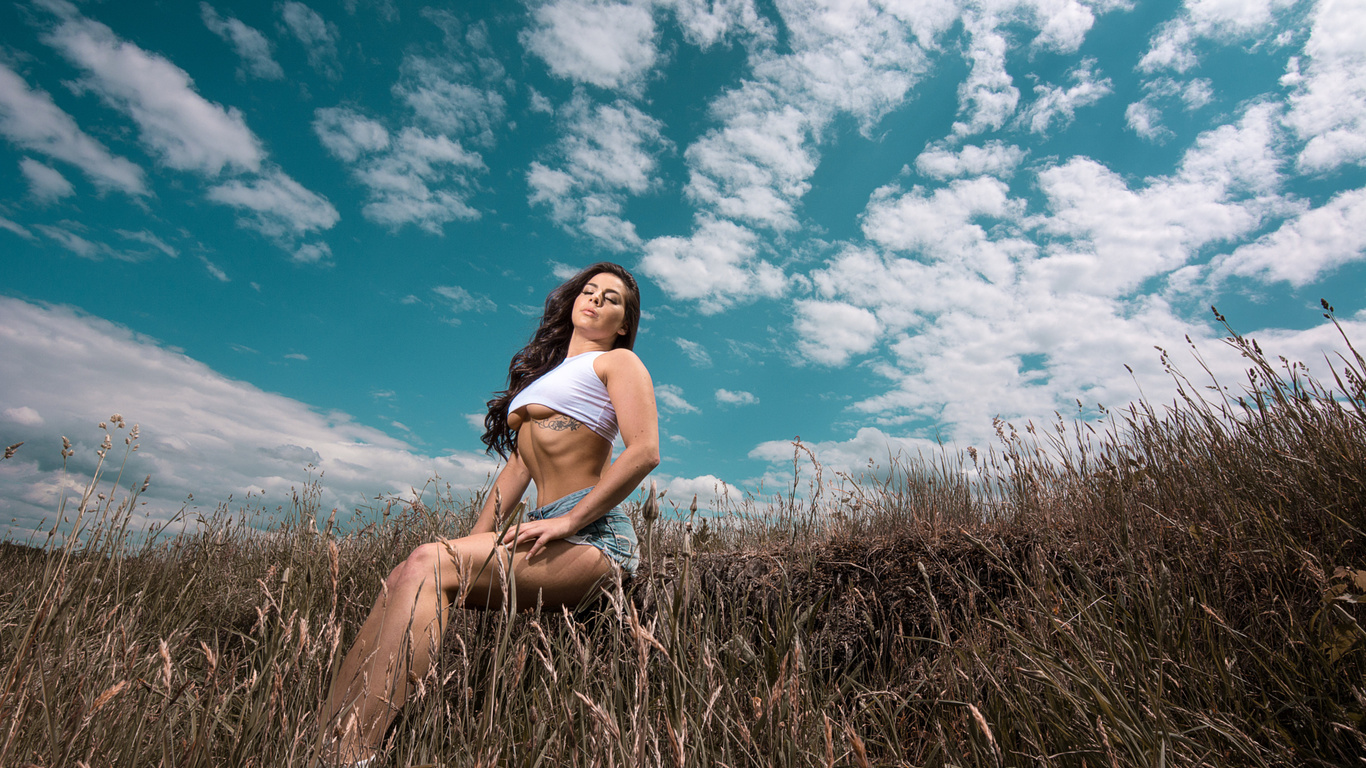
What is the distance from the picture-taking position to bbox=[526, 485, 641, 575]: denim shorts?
250cm

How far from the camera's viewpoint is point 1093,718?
1645 mm

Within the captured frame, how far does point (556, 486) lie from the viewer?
8.98 ft

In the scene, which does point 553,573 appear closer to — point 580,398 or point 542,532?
point 542,532

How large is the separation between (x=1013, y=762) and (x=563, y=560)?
157 centimetres

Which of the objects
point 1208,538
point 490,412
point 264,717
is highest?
point 490,412

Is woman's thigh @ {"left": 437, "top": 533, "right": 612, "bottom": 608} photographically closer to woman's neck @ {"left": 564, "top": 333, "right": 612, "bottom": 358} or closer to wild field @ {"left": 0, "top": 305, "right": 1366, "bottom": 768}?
wild field @ {"left": 0, "top": 305, "right": 1366, "bottom": 768}

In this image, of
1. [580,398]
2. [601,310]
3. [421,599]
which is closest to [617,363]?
[580,398]

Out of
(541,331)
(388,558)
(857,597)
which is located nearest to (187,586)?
(388,558)

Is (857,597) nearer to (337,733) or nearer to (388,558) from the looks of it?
(337,733)

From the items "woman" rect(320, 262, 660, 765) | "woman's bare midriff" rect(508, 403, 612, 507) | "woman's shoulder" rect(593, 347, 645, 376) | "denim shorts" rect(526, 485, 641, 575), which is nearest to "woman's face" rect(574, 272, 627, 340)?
"woman" rect(320, 262, 660, 765)

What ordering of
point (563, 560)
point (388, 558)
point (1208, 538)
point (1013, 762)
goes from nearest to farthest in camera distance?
point (1013, 762) < point (563, 560) < point (1208, 538) < point (388, 558)

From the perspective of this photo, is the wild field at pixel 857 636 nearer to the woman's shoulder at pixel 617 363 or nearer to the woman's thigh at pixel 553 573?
the woman's thigh at pixel 553 573

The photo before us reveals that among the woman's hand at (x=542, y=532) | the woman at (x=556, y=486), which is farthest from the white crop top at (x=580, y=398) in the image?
the woman's hand at (x=542, y=532)

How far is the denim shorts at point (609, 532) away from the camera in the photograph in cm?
250
